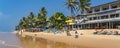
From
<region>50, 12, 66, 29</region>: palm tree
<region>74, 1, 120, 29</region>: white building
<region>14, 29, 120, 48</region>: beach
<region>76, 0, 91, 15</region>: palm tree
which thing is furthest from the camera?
<region>50, 12, 66, 29</region>: palm tree

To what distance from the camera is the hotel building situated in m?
50.1

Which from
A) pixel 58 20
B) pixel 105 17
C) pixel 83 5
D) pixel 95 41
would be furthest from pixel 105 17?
pixel 95 41

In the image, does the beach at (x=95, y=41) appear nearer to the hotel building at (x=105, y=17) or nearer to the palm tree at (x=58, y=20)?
the hotel building at (x=105, y=17)

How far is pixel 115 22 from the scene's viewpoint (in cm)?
4941

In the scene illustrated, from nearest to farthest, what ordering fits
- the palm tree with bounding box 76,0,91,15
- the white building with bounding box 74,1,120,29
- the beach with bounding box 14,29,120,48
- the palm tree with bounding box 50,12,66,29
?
the beach with bounding box 14,29,120,48 → the white building with bounding box 74,1,120,29 → the palm tree with bounding box 76,0,91,15 → the palm tree with bounding box 50,12,66,29

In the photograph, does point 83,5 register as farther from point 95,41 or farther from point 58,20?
point 95,41

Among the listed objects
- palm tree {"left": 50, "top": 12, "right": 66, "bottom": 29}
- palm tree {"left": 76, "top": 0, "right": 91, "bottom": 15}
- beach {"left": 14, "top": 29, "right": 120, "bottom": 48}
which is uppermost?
palm tree {"left": 76, "top": 0, "right": 91, "bottom": 15}

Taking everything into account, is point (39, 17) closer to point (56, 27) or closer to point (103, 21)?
point (56, 27)

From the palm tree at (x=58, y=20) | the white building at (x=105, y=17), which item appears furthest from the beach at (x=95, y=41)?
the palm tree at (x=58, y=20)

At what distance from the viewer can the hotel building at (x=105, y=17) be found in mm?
50147

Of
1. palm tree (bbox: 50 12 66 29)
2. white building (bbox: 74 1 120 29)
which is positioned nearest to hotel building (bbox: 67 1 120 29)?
white building (bbox: 74 1 120 29)

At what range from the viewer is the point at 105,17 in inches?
2199

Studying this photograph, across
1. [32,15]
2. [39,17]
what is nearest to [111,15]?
[39,17]

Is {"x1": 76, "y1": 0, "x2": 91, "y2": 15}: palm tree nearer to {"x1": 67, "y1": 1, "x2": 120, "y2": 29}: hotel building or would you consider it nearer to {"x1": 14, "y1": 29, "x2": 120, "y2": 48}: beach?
{"x1": 67, "y1": 1, "x2": 120, "y2": 29}: hotel building
